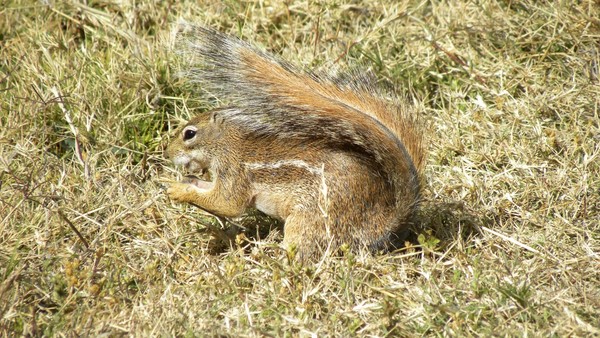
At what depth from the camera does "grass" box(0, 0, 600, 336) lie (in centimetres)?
355

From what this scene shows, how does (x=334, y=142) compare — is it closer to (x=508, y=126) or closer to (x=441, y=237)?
(x=441, y=237)

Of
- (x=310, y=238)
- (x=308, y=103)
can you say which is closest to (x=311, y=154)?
(x=308, y=103)

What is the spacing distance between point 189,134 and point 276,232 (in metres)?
0.71

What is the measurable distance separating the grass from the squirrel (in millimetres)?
189

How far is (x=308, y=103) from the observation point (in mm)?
3803

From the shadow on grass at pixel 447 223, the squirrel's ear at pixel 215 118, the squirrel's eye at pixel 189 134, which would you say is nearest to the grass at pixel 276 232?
the shadow on grass at pixel 447 223

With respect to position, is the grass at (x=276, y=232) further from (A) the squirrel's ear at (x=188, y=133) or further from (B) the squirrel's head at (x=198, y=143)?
(A) the squirrel's ear at (x=188, y=133)

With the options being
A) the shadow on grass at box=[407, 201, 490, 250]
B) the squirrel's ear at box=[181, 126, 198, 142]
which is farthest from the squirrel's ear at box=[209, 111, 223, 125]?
the shadow on grass at box=[407, 201, 490, 250]

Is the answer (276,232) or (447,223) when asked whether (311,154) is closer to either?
(276,232)

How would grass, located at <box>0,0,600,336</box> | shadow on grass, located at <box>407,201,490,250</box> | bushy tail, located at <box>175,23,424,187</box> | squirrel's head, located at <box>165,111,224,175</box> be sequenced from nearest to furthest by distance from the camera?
grass, located at <box>0,0,600,336</box>
bushy tail, located at <box>175,23,424,187</box>
shadow on grass, located at <box>407,201,490,250</box>
squirrel's head, located at <box>165,111,224,175</box>

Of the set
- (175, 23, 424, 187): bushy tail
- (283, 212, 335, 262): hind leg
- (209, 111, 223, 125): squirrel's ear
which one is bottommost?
(283, 212, 335, 262): hind leg

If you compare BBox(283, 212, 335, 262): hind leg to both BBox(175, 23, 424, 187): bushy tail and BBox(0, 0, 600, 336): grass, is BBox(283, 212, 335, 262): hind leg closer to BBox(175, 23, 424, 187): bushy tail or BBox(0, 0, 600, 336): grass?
BBox(0, 0, 600, 336): grass

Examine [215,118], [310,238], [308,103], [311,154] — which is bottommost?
[310,238]

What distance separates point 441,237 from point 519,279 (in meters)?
0.61
